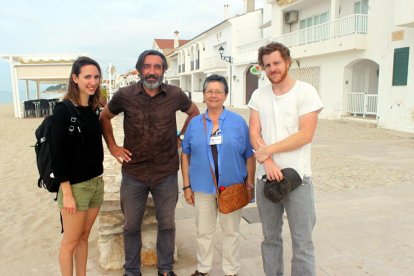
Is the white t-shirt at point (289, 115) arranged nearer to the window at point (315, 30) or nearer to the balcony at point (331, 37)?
A: the balcony at point (331, 37)

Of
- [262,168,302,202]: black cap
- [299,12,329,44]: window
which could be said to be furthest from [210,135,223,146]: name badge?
[299,12,329,44]: window

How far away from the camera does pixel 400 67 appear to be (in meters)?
13.2

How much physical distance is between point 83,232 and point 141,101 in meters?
1.11

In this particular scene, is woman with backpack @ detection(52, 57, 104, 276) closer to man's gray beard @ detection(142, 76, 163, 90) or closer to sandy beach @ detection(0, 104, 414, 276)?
man's gray beard @ detection(142, 76, 163, 90)

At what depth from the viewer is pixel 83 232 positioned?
109 inches

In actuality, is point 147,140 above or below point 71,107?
below

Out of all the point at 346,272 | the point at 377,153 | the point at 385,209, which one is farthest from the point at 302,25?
the point at 346,272

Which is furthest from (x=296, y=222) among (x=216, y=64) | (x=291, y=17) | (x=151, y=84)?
(x=216, y=64)

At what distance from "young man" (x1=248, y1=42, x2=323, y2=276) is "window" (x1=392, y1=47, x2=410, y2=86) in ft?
40.9

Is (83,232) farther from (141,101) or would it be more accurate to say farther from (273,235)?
(273,235)

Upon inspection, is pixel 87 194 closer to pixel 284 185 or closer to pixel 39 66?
pixel 284 185

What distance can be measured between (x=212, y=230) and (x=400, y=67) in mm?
12840

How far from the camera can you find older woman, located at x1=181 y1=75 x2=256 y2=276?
2.84 metres

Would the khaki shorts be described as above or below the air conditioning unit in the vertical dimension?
below
